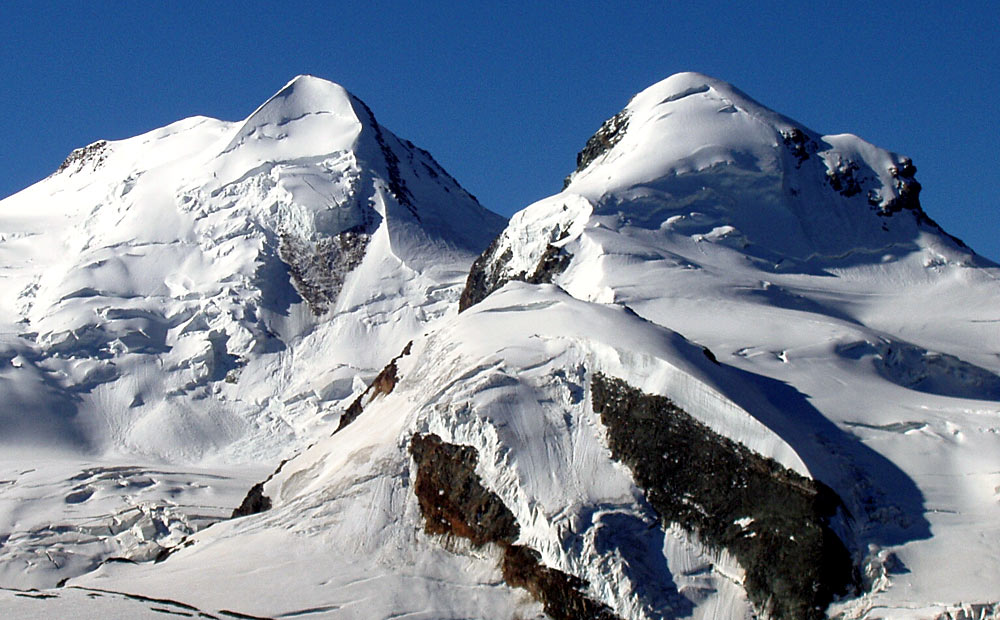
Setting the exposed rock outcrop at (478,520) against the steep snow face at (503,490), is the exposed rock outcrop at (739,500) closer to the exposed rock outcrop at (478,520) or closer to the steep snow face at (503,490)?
the steep snow face at (503,490)

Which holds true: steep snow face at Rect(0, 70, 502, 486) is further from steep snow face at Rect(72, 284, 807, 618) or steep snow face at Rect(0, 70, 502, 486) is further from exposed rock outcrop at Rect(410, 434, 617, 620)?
exposed rock outcrop at Rect(410, 434, 617, 620)

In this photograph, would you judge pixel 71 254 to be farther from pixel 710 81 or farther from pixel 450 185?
Result: pixel 710 81

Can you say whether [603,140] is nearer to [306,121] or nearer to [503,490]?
[306,121]

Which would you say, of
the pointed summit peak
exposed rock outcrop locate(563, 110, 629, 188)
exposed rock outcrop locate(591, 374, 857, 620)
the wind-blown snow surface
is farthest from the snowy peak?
exposed rock outcrop locate(591, 374, 857, 620)

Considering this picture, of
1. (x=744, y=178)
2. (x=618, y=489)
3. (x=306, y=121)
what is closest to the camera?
(x=618, y=489)

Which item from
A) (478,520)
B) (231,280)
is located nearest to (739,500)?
(478,520)

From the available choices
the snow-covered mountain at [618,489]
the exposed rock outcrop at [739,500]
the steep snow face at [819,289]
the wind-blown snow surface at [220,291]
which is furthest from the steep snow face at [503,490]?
the wind-blown snow surface at [220,291]
